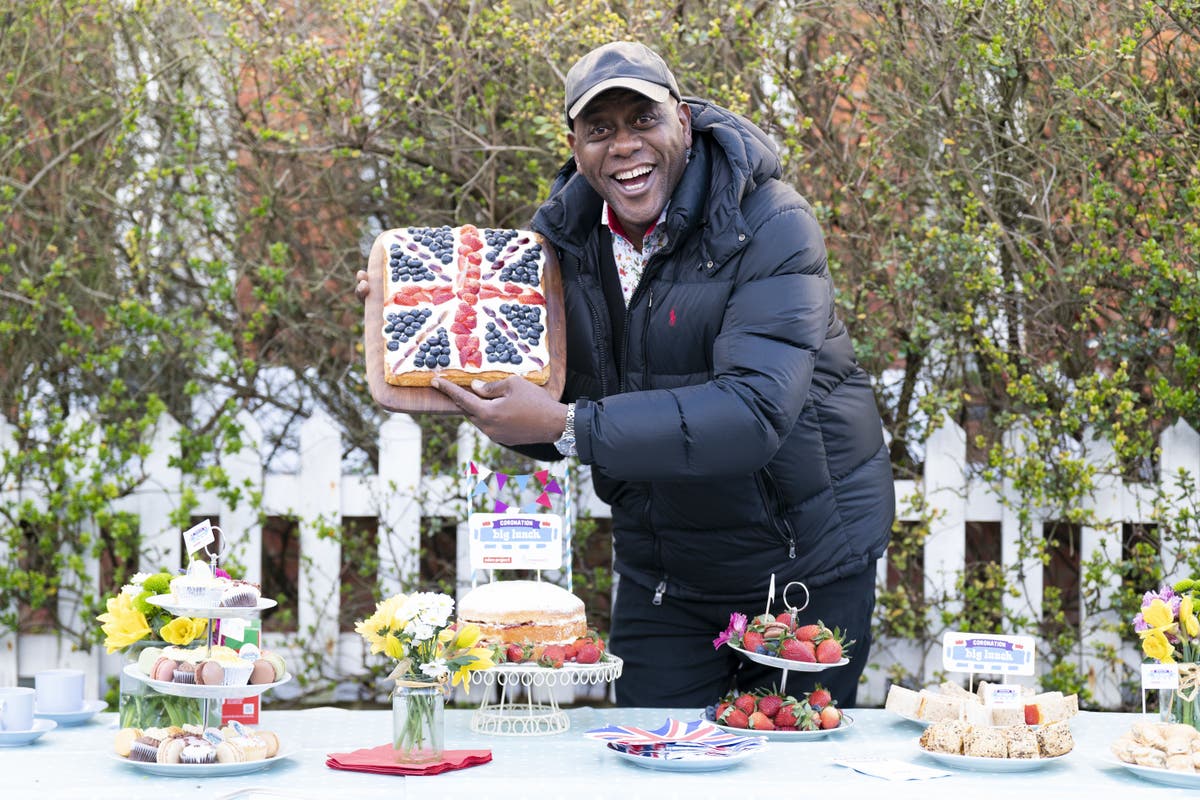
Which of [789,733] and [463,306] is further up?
[463,306]

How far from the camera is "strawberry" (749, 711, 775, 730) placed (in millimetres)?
2582

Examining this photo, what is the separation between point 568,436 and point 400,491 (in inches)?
74.8

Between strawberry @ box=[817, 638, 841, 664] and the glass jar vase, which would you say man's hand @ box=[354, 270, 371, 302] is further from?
strawberry @ box=[817, 638, 841, 664]

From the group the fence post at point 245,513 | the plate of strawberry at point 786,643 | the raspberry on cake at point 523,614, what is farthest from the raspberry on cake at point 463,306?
the fence post at point 245,513

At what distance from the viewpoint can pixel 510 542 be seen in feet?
9.23

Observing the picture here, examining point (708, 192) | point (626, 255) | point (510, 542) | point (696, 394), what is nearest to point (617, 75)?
point (708, 192)

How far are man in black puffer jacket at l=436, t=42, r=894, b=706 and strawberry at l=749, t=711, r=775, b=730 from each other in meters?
0.39

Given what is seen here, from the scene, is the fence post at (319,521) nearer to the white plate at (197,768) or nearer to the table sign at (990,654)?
the white plate at (197,768)

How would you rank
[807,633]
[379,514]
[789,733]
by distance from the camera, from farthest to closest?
[379,514]
[807,633]
[789,733]

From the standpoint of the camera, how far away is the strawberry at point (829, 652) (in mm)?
2635

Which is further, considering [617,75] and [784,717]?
[617,75]

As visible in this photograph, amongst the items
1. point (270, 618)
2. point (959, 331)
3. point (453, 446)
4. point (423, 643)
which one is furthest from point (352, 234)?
point (423, 643)

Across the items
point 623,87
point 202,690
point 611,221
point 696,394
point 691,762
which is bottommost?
point 691,762

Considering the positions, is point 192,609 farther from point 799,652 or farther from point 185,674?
point 799,652
